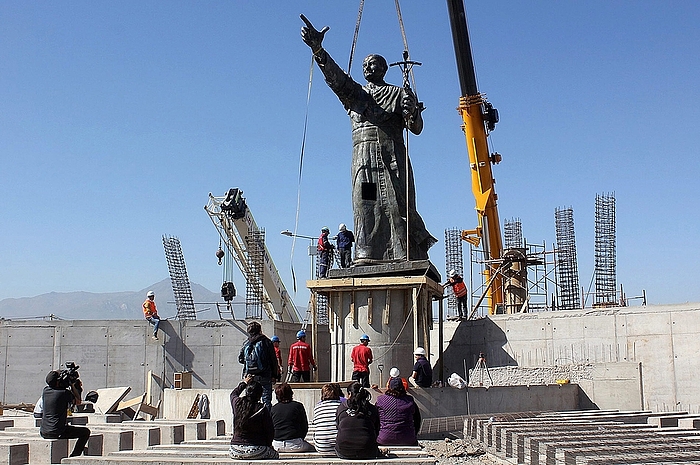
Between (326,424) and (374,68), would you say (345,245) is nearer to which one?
(374,68)

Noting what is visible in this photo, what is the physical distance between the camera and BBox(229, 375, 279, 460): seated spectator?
8602 mm

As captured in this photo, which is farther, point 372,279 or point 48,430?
point 372,279

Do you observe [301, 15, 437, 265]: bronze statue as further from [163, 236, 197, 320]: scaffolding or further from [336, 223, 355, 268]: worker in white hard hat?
[163, 236, 197, 320]: scaffolding

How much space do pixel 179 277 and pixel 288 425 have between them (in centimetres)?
A: 2326

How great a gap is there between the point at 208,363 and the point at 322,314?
26.6ft

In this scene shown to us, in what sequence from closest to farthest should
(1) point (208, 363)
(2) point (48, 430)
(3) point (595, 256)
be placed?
1. (2) point (48, 430)
2. (1) point (208, 363)
3. (3) point (595, 256)

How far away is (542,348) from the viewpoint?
20.9 metres

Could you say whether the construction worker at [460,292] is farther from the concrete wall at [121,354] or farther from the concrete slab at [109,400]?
the concrete slab at [109,400]

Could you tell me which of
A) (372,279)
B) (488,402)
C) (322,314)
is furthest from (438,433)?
(322,314)

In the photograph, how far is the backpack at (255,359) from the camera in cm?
1169

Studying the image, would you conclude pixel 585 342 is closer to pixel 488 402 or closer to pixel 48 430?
pixel 488 402

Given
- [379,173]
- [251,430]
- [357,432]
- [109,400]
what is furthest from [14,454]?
[379,173]

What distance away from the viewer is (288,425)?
9820 millimetres

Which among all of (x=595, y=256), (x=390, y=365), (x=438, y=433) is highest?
(x=595, y=256)
